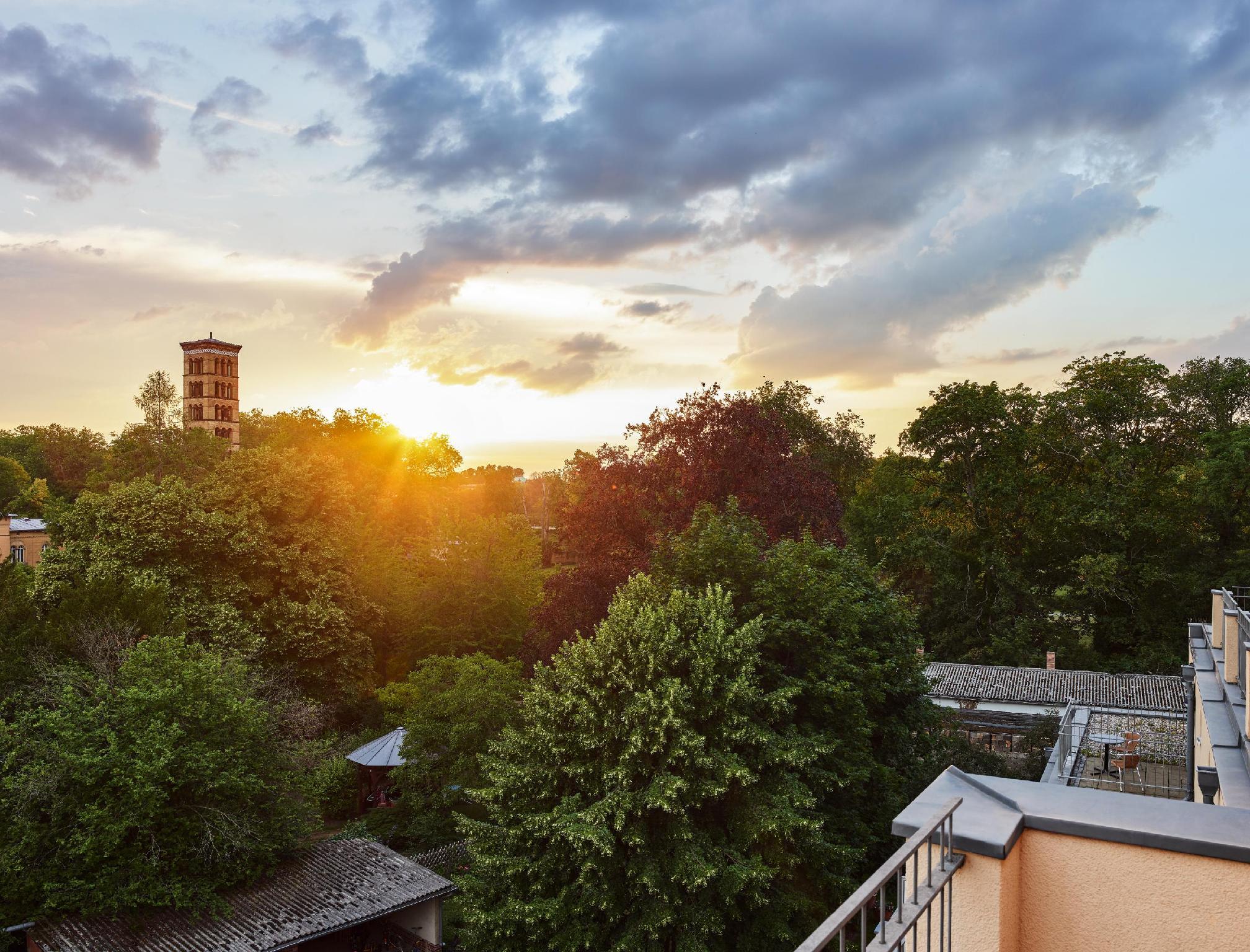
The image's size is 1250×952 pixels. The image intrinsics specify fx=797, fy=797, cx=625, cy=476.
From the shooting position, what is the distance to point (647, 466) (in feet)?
61.0

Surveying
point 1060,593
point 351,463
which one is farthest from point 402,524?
point 1060,593

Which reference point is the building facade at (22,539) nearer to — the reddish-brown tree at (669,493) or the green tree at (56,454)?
the green tree at (56,454)

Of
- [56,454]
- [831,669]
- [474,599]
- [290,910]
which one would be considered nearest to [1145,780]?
[831,669]

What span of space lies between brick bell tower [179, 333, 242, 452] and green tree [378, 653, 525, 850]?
4308 centimetres

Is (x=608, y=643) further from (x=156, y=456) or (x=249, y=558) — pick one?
(x=156, y=456)

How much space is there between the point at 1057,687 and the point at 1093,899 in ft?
90.3

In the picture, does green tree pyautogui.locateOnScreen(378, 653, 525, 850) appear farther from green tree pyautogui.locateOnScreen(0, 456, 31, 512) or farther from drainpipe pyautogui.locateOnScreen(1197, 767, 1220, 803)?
green tree pyautogui.locateOnScreen(0, 456, 31, 512)

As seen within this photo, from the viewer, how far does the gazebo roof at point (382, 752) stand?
20047 millimetres

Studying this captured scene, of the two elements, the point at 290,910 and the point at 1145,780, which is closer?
the point at 290,910

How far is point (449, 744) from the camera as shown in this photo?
1800 cm

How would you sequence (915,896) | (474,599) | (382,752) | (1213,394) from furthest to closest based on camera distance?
1. (1213,394)
2. (474,599)
3. (382,752)
4. (915,896)

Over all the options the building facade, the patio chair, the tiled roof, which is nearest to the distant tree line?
the patio chair

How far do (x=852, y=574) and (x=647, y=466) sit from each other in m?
5.44

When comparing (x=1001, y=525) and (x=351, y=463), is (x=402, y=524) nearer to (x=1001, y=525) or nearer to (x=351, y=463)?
(x=351, y=463)
